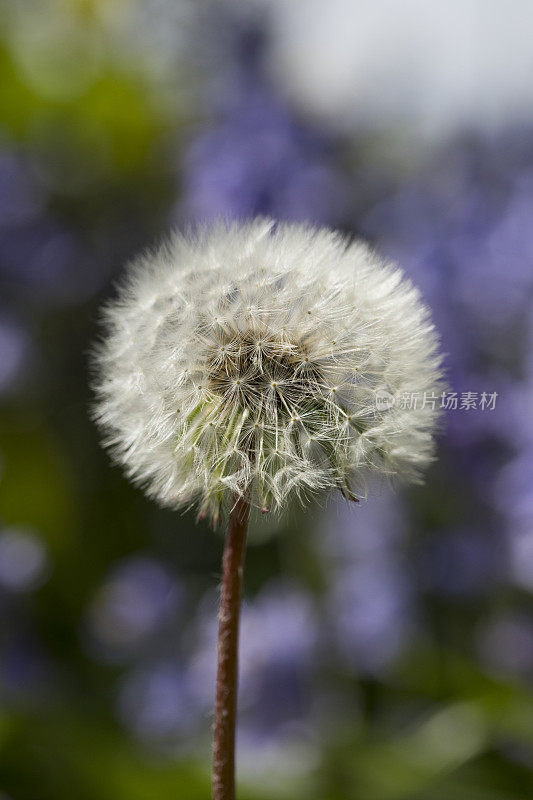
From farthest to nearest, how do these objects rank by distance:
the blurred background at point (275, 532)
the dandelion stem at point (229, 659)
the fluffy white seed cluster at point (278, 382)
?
the blurred background at point (275, 532), the fluffy white seed cluster at point (278, 382), the dandelion stem at point (229, 659)

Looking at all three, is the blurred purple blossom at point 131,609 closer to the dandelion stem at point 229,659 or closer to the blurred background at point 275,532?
the blurred background at point 275,532

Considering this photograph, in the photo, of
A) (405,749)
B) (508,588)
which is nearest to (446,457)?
(508,588)

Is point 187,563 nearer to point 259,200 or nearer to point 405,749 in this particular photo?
point 405,749

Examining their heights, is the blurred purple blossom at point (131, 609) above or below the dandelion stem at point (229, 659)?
above

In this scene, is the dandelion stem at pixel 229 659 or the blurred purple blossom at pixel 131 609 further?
the blurred purple blossom at pixel 131 609

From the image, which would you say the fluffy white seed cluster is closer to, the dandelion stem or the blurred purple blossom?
the dandelion stem

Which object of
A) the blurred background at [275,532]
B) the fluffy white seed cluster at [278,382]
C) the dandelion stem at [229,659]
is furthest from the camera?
the blurred background at [275,532]

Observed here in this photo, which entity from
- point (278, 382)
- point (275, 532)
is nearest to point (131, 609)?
point (275, 532)

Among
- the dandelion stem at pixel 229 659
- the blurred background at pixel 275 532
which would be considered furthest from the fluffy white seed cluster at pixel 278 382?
the blurred background at pixel 275 532
